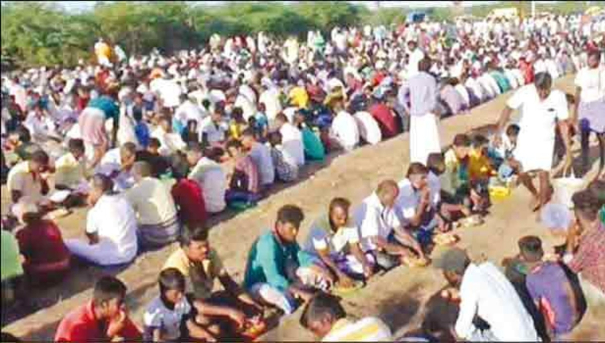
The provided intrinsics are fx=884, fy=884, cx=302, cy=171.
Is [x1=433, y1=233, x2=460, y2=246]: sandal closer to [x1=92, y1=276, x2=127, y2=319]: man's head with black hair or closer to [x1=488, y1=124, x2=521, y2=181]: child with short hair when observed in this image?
[x1=488, y1=124, x2=521, y2=181]: child with short hair

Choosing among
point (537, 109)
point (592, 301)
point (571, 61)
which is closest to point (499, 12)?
point (571, 61)

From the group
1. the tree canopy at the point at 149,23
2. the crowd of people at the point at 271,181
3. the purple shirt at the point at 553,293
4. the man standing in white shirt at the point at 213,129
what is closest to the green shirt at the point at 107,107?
the crowd of people at the point at 271,181

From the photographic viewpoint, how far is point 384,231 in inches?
280

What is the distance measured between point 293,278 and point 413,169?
2.03m

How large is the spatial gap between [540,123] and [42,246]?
462cm

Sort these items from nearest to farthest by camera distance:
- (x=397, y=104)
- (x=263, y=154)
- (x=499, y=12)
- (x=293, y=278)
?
(x=293, y=278) → (x=263, y=154) → (x=397, y=104) → (x=499, y=12)

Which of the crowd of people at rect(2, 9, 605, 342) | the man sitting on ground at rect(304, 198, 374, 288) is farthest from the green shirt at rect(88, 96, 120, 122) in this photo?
the man sitting on ground at rect(304, 198, 374, 288)

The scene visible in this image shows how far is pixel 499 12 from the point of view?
2753cm

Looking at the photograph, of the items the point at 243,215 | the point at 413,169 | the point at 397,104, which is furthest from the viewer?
the point at 397,104

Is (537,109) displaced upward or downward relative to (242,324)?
upward

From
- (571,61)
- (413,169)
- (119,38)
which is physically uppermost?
(119,38)

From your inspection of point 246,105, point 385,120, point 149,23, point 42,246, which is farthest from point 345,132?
point 42,246

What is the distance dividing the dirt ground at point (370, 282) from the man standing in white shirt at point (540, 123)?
45 cm

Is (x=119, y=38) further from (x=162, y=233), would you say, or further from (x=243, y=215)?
(x=162, y=233)
